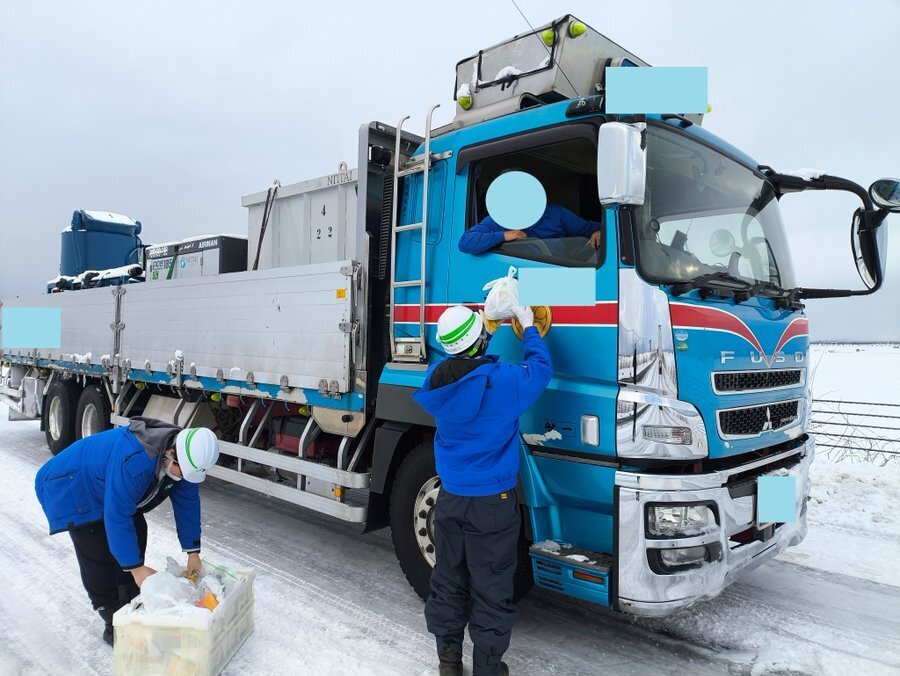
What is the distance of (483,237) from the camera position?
3578mm

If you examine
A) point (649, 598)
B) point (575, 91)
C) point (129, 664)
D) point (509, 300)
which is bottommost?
point (129, 664)

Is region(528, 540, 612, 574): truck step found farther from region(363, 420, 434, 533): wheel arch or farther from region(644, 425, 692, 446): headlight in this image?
region(363, 420, 434, 533): wheel arch

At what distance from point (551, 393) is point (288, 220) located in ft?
11.5

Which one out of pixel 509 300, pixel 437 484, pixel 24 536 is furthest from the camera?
pixel 24 536

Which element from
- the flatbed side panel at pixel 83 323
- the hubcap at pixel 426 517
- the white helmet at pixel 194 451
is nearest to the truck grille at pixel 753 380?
the hubcap at pixel 426 517

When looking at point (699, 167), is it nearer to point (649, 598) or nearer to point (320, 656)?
point (649, 598)

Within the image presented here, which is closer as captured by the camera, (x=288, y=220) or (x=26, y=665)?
(x=26, y=665)

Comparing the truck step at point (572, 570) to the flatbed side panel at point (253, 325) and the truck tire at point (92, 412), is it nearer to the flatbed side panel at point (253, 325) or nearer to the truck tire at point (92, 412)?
the flatbed side panel at point (253, 325)

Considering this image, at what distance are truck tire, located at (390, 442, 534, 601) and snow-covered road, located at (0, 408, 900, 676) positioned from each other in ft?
0.97

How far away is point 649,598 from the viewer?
2.87 m

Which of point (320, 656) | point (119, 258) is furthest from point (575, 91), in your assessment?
point (119, 258)

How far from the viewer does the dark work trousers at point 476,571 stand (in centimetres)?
293

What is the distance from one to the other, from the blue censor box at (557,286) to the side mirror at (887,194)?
169 centimetres

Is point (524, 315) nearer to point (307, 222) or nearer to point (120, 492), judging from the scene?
point (120, 492)
